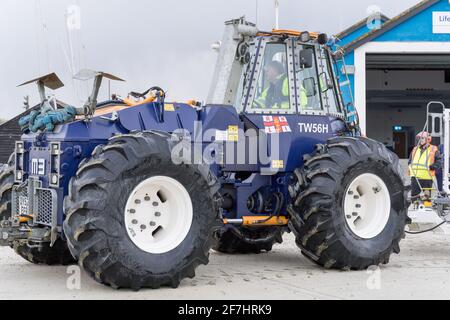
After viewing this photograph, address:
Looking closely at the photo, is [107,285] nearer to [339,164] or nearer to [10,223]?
[10,223]

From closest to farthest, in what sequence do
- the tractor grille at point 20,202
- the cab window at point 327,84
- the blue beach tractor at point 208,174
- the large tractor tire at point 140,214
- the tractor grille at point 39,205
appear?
1. the large tractor tire at point 140,214
2. the blue beach tractor at point 208,174
3. the tractor grille at point 39,205
4. the tractor grille at point 20,202
5. the cab window at point 327,84

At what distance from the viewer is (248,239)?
10367mm

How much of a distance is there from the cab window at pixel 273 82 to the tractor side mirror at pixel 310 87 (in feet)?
1.06

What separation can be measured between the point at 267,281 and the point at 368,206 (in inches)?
73.4

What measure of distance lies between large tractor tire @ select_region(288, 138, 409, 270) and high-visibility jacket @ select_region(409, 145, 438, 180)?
176 inches

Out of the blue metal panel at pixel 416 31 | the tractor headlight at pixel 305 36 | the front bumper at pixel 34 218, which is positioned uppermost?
the blue metal panel at pixel 416 31

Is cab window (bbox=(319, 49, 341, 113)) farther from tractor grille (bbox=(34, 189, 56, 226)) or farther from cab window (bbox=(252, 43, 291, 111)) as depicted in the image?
tractor grille (bbox=(34, 189, 56, 226))

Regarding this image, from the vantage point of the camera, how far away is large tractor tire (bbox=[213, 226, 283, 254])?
414 inches

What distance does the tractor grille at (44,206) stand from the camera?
8.05 meters

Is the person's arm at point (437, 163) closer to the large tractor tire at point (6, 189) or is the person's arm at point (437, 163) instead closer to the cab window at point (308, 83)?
the cab window at point (308, 83)

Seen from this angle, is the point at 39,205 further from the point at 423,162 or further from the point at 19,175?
the point at 423,162

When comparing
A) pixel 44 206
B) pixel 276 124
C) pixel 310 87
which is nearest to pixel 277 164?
pixel 276 124

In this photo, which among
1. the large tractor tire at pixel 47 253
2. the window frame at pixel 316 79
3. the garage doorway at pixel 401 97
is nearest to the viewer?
the large tractor tire at pixel 47 253

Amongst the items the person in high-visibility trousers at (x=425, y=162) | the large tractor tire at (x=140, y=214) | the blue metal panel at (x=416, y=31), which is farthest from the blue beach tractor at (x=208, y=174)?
the blue metal panel at (x=416, y=31)
